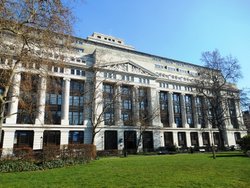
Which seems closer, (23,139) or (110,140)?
(23,139)

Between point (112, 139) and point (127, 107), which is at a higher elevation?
point (127, 107)

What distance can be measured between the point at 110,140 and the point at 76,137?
797 cm

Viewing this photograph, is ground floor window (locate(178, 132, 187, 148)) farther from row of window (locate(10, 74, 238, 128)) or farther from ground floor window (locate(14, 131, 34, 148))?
ground floor window (locate(14, 131, 34, 148))

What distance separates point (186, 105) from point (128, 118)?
23.8 m

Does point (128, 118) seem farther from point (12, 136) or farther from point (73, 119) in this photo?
point (12, 136)

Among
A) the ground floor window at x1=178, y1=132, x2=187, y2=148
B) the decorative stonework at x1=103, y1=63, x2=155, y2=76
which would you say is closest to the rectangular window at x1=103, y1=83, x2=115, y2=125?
the decorative stonework at x1=103, y1=63, x2=155, y2=76

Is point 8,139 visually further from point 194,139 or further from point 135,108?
point 194,139

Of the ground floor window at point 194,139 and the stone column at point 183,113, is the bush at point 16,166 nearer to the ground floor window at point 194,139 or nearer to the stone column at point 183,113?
the stone column at point 183,113

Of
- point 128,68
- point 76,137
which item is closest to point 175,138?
point 128,68

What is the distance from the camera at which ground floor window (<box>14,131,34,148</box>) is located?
124ft

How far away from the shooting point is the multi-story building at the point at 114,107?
3934 cm

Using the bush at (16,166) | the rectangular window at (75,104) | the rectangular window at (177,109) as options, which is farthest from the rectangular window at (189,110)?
the bush at (16,166)

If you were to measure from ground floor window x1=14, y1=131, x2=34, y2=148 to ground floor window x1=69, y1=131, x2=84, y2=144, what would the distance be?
7.85m

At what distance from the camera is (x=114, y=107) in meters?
47.6
